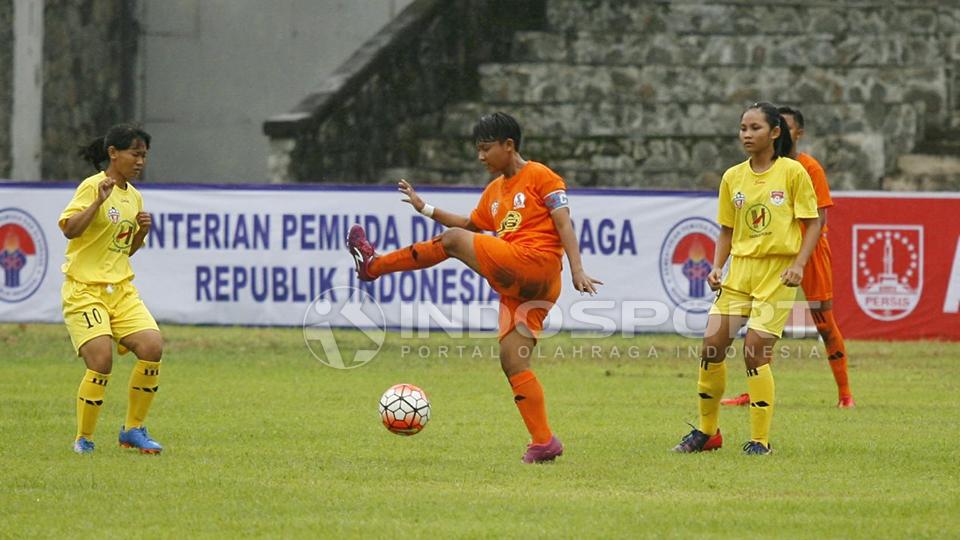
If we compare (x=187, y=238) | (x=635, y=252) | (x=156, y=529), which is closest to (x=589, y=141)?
(x=635, y=252)

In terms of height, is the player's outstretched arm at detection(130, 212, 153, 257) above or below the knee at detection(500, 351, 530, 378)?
above

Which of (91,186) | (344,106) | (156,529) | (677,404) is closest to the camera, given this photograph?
(156,529)

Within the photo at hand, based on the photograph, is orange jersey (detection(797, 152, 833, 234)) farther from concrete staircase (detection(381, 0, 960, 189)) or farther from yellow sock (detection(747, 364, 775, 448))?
concrete staircase (detection(381, 0, 960, 189))

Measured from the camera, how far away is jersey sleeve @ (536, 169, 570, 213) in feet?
32.4

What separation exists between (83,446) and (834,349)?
6.14 metres

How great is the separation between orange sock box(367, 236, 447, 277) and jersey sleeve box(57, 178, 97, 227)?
175 cm

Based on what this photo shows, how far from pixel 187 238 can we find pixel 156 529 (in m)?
11.4

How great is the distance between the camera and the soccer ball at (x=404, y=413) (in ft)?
34.4

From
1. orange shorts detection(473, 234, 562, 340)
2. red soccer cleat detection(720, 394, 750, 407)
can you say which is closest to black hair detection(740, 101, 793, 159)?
orange shorts detection(473, 234, 562, 340)

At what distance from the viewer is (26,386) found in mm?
14672

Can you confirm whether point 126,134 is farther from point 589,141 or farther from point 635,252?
point 589,141

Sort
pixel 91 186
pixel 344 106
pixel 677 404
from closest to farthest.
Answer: pixel 91 186 < pixel 677 404 < pixel 344 106

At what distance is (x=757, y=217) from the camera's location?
Result: 1045 cm

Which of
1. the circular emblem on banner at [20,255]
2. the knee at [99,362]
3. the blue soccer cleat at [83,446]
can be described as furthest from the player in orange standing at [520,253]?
the circular emblem on banner at [20,255]
